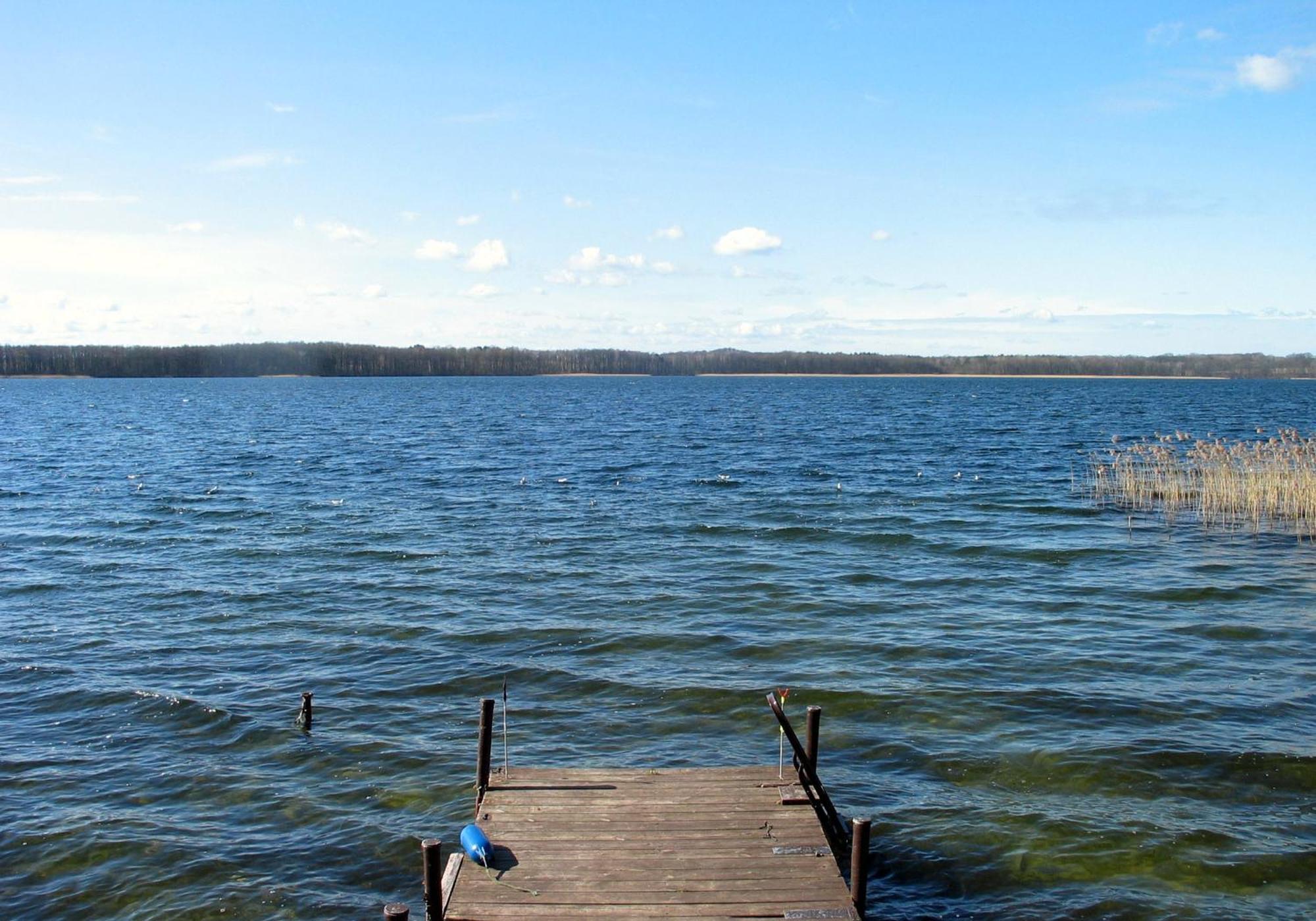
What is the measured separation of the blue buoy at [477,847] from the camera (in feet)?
33.5

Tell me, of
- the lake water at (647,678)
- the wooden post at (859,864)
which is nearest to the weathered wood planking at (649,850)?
the wooden post at (859,864)

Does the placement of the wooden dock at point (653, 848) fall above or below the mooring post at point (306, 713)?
above

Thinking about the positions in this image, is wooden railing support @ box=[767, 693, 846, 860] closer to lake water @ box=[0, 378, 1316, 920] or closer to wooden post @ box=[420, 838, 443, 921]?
lake water @ box=[0, 378, 1316, 920]

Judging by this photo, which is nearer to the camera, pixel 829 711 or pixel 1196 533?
A: pixel 829 711

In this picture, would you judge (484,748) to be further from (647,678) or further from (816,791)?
(647,678)

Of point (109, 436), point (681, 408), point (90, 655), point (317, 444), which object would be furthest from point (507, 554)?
point (681, 408)

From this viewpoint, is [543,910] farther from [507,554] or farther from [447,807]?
[507,554]

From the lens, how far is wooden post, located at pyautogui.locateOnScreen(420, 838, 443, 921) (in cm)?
938

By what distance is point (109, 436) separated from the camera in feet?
240

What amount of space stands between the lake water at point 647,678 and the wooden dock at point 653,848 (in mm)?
617

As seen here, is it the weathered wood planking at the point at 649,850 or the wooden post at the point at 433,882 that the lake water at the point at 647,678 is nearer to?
the weathered wood planking at the point at 649,850

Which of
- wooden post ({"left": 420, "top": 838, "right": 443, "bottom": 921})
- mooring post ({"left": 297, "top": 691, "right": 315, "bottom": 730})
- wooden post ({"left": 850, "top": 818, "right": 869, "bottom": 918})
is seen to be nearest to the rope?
wooden post ({"left": 420, "top": 838, "right": 443, "bottom": 921})

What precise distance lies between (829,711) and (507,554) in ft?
47.4

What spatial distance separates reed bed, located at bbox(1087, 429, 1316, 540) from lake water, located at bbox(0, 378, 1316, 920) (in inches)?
82.8
